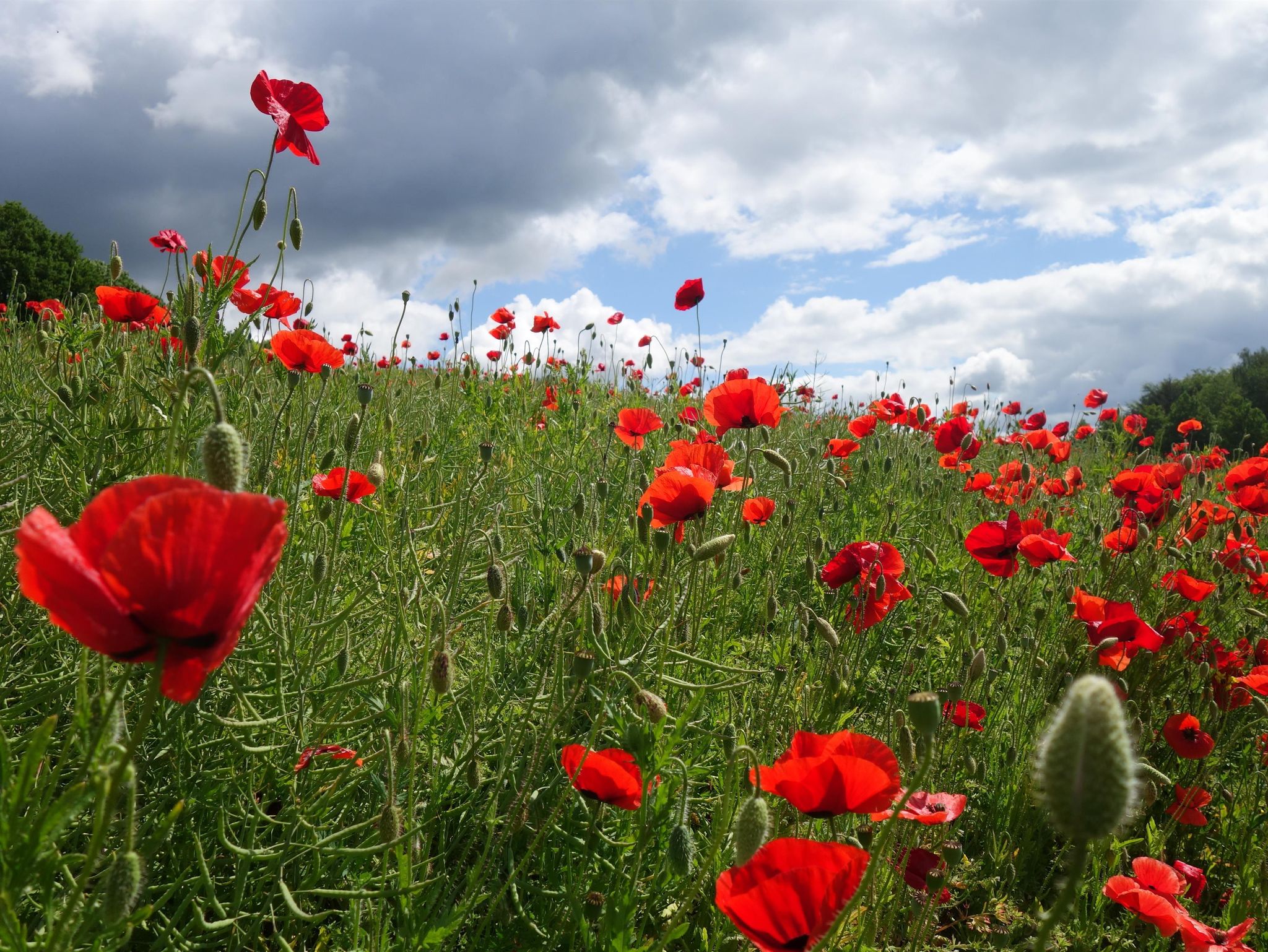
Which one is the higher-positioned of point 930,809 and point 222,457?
point 222,457

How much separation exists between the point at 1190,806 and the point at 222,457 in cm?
285

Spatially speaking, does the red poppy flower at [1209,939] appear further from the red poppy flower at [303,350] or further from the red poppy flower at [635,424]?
the red poppy flower at [303,350]

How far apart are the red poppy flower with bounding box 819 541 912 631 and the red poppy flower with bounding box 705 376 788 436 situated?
556 mm

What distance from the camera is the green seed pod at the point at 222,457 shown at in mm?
825

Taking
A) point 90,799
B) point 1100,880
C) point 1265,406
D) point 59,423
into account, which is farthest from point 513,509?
point 1265,406

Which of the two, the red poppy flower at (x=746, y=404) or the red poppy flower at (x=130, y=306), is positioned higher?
the red poppy flower at (x=130, y=306)

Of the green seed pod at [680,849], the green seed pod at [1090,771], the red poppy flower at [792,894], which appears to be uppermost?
the green seed pod at [1090,771]

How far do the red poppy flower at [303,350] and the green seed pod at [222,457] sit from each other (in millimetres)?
1377

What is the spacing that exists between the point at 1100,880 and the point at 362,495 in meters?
2.25

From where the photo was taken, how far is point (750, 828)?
1.11 meters

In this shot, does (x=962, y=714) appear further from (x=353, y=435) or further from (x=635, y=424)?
(x=353, y=435)

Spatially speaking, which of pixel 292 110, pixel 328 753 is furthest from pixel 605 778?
pixel 292 110

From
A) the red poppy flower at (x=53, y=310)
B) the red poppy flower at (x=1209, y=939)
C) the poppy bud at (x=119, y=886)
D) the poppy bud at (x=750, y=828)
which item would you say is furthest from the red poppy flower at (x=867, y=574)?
the red poppy flower at (x=53, y=310)

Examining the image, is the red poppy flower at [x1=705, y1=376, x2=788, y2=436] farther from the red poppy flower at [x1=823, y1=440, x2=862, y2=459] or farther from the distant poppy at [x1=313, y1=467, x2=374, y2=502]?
the red poppy flower at [x1=823, y1=440, x2=862, y2=459]
